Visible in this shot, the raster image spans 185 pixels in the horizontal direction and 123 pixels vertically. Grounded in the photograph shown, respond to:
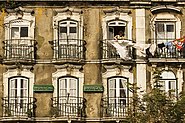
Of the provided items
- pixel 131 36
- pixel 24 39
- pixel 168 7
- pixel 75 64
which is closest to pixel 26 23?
pixel 24 39

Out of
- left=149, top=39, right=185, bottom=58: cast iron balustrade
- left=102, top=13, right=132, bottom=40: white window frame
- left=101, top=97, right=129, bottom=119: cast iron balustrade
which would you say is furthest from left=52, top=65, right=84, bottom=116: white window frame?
left=149, top=39, right=185, bottom=58: cast iron balustrade

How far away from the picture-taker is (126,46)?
31000 mm

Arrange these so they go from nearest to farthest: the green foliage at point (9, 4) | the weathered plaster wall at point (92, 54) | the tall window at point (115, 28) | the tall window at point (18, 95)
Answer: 1. the green foliage at point (9, 4)
2. the tall window at point (18, 95)
3. the weathered plaster wall at point (92, 54)
4. the tall window at point (115, 28)

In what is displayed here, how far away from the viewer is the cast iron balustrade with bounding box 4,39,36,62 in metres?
30.9

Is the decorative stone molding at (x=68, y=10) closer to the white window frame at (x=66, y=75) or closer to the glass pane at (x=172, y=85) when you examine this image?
the white window frame at (x=66, y=75)

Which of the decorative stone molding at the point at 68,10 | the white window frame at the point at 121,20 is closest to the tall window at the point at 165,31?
the white window frame at the point at 121,20

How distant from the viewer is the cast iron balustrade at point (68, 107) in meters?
30.1

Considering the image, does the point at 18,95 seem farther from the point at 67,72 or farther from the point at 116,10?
the point at 116,10

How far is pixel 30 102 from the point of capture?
30.5 m

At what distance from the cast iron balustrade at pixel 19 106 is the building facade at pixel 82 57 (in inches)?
1.6

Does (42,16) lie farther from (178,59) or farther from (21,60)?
(178,59)

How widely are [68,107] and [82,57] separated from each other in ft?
9.12

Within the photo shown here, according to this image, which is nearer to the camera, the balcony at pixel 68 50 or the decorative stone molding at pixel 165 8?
the balcony at pixel 68 50

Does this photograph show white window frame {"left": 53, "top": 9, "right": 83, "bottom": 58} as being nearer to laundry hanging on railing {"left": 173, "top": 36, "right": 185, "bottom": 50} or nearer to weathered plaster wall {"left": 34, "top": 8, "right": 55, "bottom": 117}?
weathered plaster wall {"left": 34, "top": 8, "right": 55, "bottom": 117}
